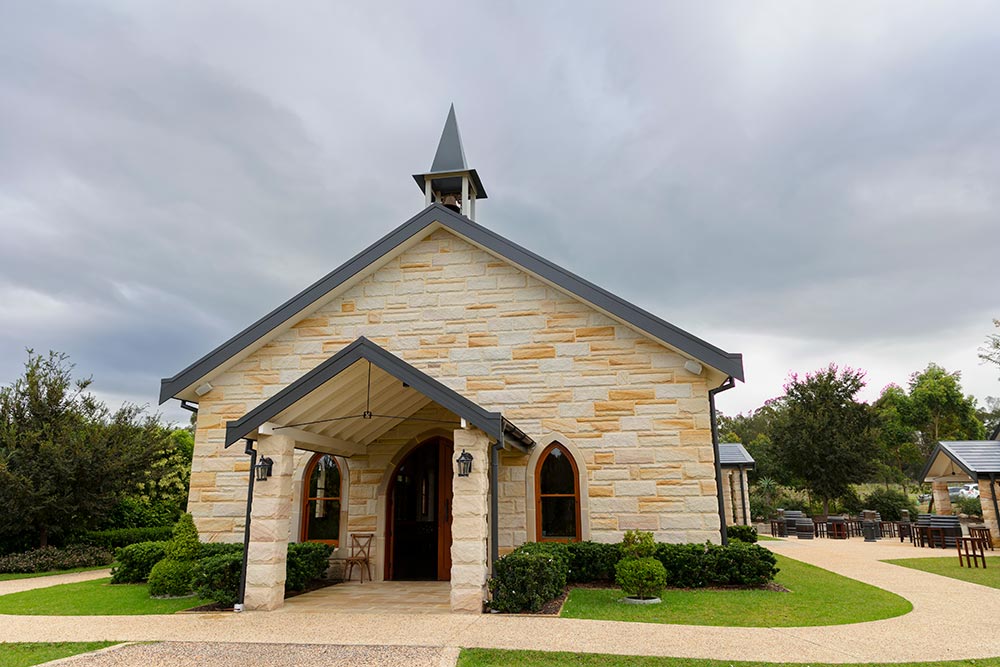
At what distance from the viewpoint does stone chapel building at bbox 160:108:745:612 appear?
11.2 metres

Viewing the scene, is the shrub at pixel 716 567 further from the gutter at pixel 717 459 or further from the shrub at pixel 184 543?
the shrub at pixel 184 543

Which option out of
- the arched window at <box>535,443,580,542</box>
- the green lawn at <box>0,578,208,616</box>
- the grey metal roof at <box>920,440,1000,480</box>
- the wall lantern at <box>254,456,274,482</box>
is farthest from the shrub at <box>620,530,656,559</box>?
the grey metal roof at <box>920,440,1000,480</box>

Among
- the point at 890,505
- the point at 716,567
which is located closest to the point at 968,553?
the point at 716,567

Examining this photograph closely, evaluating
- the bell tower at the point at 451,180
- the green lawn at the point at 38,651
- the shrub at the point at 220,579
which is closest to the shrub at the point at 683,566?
the shrub at the point at 220,579

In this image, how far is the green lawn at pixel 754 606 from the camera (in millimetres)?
8039

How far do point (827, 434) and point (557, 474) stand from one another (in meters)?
23.5

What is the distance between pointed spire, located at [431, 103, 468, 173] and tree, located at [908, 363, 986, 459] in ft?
192

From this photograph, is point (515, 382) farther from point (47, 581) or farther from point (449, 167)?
point (47, 581)

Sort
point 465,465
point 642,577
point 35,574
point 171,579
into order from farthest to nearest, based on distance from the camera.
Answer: point 35,574 < point 171,579 < point 642,577 < point 465,465

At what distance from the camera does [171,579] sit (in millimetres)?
10250

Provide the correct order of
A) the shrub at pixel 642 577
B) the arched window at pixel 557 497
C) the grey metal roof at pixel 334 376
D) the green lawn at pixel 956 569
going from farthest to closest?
the green lawn at pixel 956 569 → the arched window at pixel 557 497 → the shrub at pixel 642 577 → the grey metal roof at pixel 334 376

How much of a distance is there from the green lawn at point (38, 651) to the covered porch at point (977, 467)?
22187mm

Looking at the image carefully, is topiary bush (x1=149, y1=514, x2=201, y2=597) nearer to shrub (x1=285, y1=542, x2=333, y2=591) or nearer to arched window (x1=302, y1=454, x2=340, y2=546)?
shrub (x1=285, y1=542, x2=333, y2=591)

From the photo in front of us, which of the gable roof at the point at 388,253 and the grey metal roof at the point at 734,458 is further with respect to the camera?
the grey metal roof at the point at 734,458
